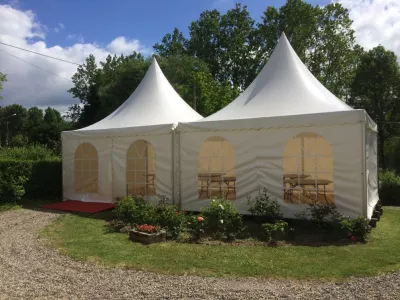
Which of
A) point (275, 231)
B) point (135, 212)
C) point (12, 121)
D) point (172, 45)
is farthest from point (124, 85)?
point (12, 121)

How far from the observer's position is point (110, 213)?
9.56m

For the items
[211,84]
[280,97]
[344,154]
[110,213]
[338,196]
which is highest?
[211,84]

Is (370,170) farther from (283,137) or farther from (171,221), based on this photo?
(171,221)

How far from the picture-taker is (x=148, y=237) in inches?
252

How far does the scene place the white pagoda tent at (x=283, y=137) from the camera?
7.05 meters

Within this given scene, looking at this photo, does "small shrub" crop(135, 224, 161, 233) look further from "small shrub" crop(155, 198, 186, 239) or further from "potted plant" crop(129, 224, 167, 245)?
"small shrub" crop(155, 198, 186, 239)

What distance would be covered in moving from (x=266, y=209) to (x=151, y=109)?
5.51 metres

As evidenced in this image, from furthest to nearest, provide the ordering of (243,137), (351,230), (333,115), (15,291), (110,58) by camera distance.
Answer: (110,58)
(243,137)
(333,115)
(351,230)
(15,291)

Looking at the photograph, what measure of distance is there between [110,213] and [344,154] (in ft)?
20.4

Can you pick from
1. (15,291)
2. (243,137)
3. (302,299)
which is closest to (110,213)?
(243,137)

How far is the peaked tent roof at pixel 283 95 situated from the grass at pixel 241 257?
3128mm

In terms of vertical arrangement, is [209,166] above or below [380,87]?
below

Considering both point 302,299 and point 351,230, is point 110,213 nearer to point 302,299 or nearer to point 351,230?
point 351,230

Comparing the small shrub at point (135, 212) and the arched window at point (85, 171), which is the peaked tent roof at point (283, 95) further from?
the arched window at point (85, 171)
